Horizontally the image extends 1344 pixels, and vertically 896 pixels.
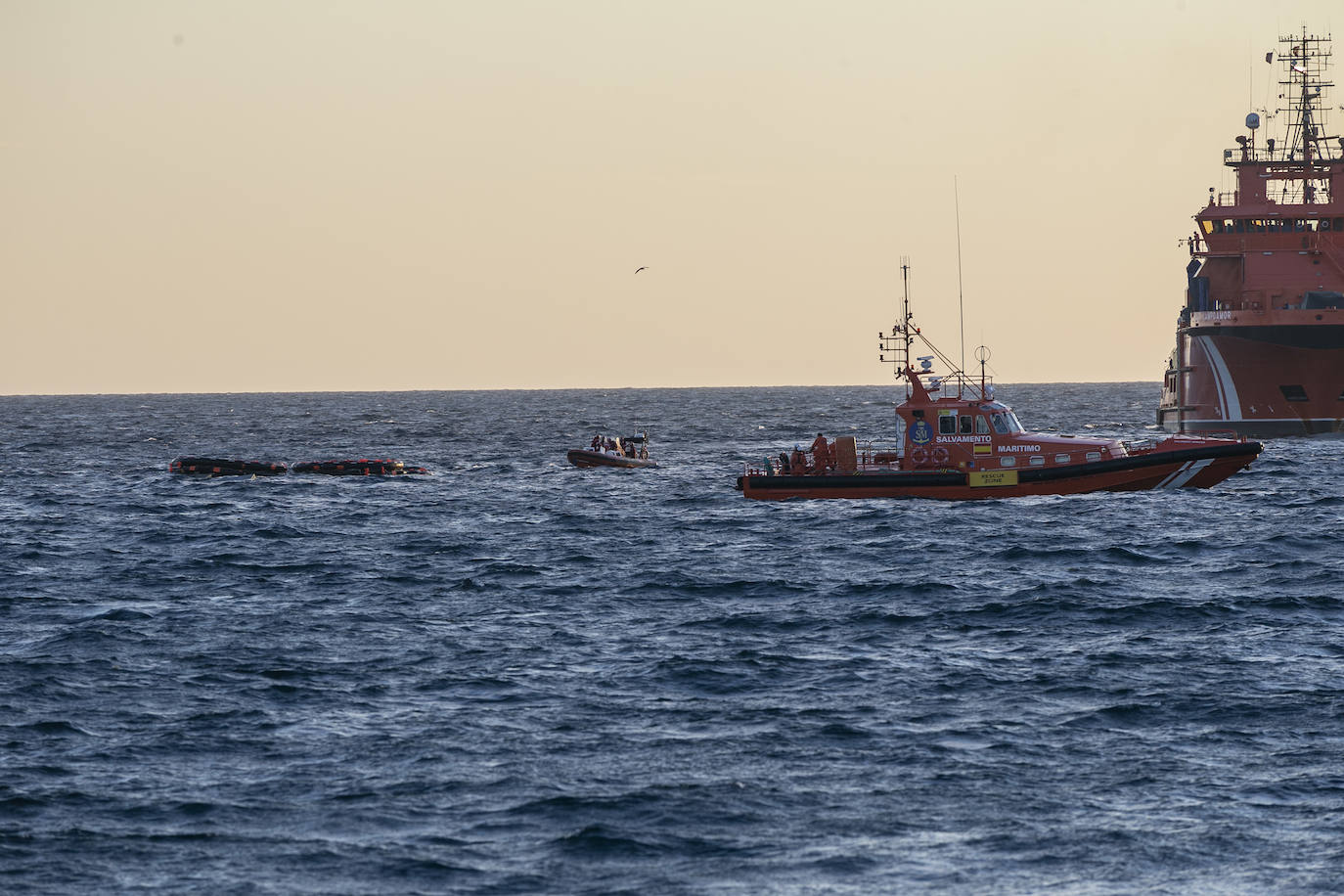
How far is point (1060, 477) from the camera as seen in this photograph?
37.7 metres

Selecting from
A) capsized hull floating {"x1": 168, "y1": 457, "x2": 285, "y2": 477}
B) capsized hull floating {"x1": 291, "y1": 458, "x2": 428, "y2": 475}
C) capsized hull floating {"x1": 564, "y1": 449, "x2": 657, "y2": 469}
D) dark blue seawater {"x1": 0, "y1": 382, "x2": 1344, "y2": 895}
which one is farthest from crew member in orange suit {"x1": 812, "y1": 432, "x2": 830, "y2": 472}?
capsized hull floating {"x1": 168, "y1": 457, "x2": 285, "y2": 477}

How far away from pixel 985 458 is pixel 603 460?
76.4ft

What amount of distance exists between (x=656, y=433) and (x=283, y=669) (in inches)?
3074

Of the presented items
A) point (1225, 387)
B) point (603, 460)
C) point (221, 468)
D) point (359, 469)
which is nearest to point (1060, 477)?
point (603, 460)

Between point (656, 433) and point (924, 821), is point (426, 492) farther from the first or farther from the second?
point (656, 433)

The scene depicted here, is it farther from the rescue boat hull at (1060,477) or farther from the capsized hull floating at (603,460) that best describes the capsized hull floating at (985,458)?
the capsized hull floating at (603,460)

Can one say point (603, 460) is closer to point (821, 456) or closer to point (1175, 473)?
point (821, 456)

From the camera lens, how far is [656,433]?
97.5 m

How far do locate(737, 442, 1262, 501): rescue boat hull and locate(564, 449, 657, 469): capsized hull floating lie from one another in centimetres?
2043

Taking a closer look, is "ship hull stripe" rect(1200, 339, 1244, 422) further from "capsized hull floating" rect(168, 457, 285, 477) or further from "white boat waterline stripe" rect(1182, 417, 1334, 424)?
"capsized hull floating" rect(168, 457, 285, 477)

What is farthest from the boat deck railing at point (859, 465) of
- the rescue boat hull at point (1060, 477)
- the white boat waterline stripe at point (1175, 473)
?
the white boat waterline stripe at point (1175, 473)

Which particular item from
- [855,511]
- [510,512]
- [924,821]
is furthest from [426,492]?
[924,821]

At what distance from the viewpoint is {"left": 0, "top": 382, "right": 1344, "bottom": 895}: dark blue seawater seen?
40.2 feet

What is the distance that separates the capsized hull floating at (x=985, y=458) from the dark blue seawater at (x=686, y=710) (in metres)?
2.24
